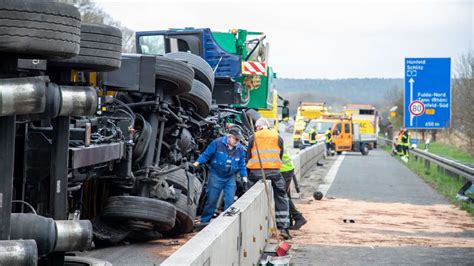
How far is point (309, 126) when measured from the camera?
52875 mm

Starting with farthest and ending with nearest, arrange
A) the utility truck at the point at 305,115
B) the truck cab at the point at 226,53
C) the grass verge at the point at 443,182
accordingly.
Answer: the utility truck at the point at 305,115
the grass verge at the point at 443,182
the truck cab at the point at 226,53

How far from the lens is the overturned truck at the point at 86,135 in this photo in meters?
6.18

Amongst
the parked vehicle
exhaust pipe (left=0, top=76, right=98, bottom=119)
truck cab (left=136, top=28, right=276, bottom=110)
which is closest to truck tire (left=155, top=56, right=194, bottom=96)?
the parked vehicle

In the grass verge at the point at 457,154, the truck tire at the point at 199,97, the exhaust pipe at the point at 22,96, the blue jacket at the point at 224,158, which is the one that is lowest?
the grass verge at the point at 457,154

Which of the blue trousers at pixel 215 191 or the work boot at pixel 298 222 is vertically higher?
the blue trousers at pixel 215 191

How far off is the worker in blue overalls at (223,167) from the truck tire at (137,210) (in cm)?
275

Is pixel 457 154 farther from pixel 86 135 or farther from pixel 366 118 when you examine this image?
pixel 86 135

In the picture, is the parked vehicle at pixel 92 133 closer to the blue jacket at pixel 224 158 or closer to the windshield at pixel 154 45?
the blue jacket at pixel 224 158

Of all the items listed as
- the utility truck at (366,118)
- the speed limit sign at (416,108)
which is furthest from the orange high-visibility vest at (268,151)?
the utility truck at (366,118)

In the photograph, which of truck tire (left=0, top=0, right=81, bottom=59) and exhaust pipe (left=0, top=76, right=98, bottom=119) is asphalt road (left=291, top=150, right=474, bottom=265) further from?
truck tire (left=0, top=0, right=81, bottom=59)

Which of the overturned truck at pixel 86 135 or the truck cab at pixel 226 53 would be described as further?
the truck cab at pixel 226 53

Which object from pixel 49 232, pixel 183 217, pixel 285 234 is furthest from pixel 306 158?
pixel 49 232

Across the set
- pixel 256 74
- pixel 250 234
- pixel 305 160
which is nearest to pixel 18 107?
pixel 250 234

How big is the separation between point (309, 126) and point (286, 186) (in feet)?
125
